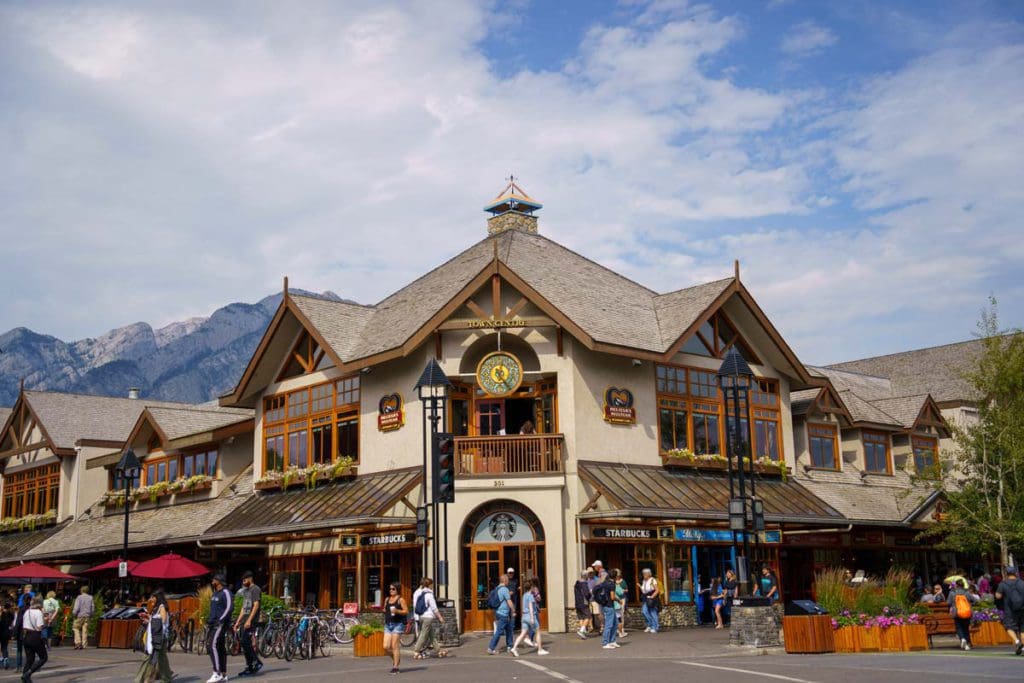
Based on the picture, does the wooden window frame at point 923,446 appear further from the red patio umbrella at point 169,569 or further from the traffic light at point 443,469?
the red patio umbrella at point 169,569

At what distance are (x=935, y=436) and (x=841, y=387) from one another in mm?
4206

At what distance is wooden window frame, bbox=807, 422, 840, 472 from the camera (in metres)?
36.5

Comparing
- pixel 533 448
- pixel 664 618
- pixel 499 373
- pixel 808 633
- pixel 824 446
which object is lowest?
pixel 664 618

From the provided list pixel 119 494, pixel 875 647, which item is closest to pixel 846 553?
pixel 875 647

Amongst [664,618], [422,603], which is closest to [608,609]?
[422,603]

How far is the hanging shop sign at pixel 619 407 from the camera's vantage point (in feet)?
101

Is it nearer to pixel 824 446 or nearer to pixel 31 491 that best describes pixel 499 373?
pixel 824 446

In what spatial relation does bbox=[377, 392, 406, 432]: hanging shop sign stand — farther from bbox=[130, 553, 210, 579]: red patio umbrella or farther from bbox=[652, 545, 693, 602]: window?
bbox=[652, 545, 693, 602]: window

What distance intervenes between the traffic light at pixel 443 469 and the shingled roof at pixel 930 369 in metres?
27.9

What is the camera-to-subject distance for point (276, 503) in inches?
1321

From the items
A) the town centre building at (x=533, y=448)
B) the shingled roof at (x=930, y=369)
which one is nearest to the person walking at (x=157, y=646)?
the town centre building at (x=533, y=448)

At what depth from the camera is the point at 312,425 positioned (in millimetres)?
34312

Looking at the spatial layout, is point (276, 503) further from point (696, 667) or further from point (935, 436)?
point (935, 436)

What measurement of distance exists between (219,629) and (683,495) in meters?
15.6
